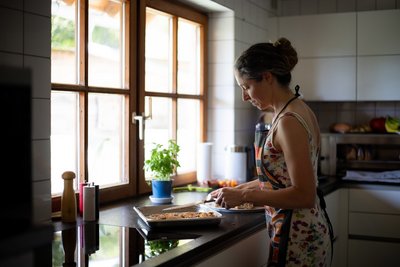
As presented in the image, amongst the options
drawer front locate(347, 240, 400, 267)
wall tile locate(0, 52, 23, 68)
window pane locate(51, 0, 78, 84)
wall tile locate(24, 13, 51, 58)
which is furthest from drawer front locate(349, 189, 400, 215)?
wall tile locate(0, 52, 23, 68)

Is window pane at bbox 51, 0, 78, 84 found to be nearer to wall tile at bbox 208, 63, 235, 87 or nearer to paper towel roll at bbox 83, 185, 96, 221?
paper towel roll at bbox 83, 185, 96, 221

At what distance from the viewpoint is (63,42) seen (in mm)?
2338

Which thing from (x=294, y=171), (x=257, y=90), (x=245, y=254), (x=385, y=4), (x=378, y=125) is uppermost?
(x=385, y=4)

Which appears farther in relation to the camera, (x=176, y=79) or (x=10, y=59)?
(x=176, y=79)

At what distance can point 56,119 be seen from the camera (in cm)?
234

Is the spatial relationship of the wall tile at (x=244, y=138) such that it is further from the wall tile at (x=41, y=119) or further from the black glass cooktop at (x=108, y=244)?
the wall tile at (x=41, y=119)

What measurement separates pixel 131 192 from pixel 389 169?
1769 mm

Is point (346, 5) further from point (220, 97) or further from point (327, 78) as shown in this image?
point (220, 97)

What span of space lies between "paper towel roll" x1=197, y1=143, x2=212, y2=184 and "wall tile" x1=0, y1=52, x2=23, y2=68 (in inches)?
61.9

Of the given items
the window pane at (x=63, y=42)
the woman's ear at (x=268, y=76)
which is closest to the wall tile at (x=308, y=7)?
the window pane at (x=63, y=42)

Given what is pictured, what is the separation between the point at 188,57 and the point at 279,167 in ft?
5.55

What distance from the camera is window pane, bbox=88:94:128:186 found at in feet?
8.37

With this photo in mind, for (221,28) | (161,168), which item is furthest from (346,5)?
(161,168)

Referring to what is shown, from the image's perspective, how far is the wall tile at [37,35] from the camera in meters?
1.88
